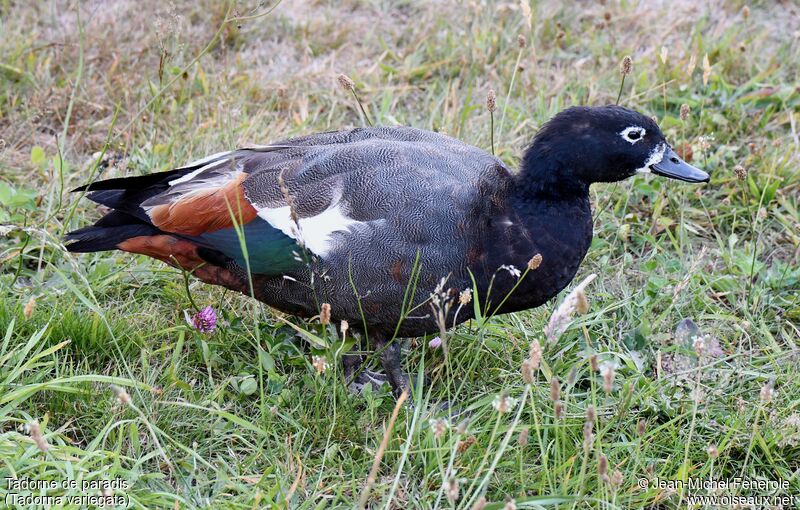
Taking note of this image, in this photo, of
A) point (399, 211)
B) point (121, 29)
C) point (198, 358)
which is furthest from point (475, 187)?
point (121, 29)

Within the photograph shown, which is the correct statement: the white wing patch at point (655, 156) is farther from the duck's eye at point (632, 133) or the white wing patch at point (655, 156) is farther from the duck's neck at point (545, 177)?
the duck's neck at point (545, 177)

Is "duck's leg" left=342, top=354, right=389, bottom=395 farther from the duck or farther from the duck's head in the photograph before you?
the duck's head

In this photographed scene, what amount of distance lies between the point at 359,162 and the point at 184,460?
1.16m

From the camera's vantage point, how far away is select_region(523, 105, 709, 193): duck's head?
3229mm

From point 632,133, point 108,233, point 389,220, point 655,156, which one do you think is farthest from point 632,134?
point 108,233

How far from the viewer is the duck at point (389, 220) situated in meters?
3.07

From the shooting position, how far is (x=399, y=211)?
307 centimetres

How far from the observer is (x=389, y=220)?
3070 millimetres

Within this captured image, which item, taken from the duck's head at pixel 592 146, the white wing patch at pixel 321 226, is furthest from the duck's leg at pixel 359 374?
the duck's head at pixel 592 146

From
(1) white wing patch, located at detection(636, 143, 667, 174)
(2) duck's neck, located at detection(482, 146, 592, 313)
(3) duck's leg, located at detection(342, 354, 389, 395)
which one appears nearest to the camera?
(2) duck's neck, located at detection(482, 146, 592, 313)

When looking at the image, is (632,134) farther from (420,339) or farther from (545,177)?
(420,339)

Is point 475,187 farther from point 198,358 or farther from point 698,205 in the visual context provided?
point 698,205

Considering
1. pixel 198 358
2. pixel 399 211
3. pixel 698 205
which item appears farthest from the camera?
pixel 698 205

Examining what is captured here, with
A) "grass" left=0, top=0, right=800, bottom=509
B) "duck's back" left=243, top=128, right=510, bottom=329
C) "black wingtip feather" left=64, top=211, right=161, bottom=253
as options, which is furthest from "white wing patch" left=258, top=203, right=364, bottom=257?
"black wingtip feather" left=64, top=211, right=161, bottom=253
